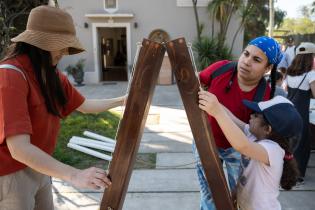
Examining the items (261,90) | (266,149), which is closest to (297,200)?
(261,90)

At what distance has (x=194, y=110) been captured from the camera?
1415mm

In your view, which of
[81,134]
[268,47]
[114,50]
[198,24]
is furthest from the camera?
[114,50]

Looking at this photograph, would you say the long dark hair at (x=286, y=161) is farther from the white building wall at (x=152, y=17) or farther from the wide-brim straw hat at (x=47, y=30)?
the white building wall at (x=152, y=17)

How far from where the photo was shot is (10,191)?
153cm

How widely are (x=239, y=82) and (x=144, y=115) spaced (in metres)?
0.80

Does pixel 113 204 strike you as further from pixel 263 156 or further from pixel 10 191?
pixel 263 156

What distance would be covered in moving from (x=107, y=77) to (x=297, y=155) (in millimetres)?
11598

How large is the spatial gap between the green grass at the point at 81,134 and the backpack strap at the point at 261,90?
2.52m

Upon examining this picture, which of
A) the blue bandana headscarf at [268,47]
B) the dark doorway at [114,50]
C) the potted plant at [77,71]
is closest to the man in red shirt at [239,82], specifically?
the blue bandana headscarf at [268,47]

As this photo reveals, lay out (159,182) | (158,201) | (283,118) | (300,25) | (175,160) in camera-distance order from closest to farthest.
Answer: (283,118), (158,201), (159,182), (175,160), (300,25)

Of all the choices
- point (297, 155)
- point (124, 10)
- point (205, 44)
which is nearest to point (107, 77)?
point (124, 10)

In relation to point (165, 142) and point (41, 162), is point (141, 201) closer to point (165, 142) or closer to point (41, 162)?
point (165, 142)

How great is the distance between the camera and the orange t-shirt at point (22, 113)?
1.27 m

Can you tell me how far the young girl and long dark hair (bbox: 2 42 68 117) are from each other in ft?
2.40
